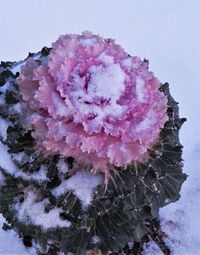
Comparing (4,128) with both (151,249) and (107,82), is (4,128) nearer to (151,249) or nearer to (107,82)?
(107,82)

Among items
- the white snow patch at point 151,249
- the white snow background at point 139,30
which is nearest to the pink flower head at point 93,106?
the white snow patch at point 151,249

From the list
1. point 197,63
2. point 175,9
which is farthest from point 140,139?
point 175,9

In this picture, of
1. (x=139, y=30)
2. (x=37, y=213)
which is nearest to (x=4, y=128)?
(x=37, y=213)

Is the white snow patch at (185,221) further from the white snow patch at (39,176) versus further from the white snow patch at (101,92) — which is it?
the white snow patch at (101,92)

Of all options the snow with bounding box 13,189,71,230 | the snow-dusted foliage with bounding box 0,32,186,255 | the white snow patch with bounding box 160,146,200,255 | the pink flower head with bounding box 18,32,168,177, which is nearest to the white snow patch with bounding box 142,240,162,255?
the white snow patch with bounding box 160,146,200,255

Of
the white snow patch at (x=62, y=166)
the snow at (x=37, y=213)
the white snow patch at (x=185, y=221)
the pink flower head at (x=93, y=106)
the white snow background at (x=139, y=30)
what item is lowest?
the snow at (x=37, y=213)

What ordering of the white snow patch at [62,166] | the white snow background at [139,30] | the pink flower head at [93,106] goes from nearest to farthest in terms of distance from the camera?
the pink flower head at [93,106] < the white snow patch at [62,166] < the white snow background at [139,30]

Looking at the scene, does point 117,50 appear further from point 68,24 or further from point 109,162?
point 68,24
